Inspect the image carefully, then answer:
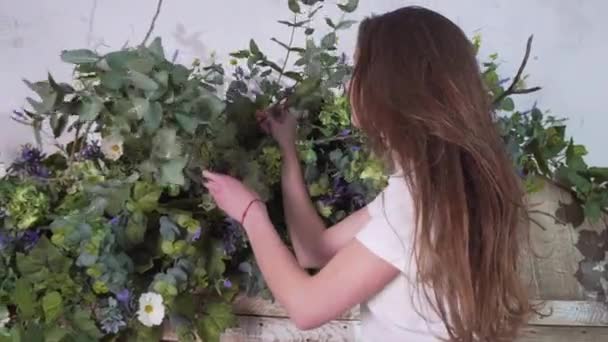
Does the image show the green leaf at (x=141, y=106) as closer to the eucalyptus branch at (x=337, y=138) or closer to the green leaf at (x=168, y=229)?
the green leaf at (x=168, y=229)

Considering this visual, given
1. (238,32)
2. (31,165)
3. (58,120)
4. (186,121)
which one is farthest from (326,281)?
(238,32)

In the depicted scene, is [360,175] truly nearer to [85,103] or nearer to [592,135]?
[85,103]

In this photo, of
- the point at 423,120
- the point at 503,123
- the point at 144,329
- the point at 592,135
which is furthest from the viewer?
the point at 592,135

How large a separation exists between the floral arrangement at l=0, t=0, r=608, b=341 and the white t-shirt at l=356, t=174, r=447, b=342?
0.39ft

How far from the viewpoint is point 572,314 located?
1094mm

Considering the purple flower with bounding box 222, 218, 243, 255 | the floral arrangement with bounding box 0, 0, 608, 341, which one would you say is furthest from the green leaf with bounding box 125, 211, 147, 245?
the purple flower with bounding box 222, 218, 243, 255

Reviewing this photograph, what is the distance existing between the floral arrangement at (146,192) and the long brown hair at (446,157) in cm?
16

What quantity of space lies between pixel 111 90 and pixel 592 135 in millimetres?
870

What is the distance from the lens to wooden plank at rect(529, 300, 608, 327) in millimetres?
1088

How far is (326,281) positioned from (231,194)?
16 cm

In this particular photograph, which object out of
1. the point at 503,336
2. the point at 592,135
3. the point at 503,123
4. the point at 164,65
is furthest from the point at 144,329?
the point at 592,135

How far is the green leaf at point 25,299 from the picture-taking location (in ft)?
3.11

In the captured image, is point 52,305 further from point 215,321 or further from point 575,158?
point 575,158

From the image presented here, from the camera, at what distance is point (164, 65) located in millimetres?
882
